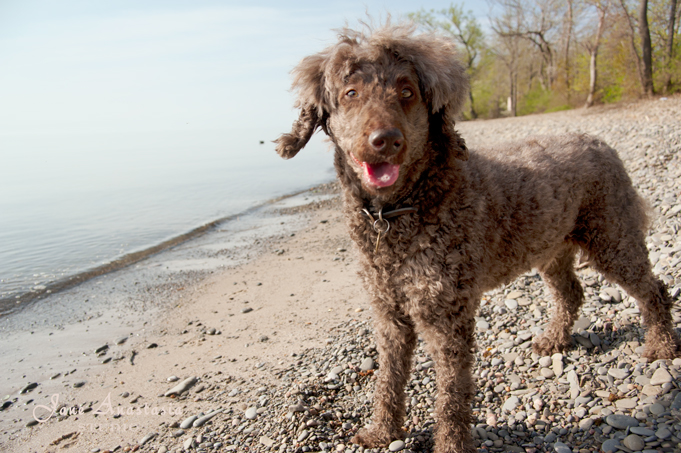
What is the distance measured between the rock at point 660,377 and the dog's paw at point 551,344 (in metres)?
0.73

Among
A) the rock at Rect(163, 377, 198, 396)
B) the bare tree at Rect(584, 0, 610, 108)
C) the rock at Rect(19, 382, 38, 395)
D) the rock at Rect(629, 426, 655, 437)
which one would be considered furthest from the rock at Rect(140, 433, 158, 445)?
the bare tree at Rect(584, 0, 610, 108)

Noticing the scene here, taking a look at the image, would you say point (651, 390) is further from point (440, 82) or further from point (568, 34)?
point (568, 34)

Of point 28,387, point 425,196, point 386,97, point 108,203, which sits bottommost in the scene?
point 28,387

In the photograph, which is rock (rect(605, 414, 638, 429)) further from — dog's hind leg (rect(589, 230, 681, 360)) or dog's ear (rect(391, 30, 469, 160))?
dog's ear (rect(391, 30, 469, 160))

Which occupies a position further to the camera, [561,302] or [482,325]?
[482,325]

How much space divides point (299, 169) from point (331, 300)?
19750 millimetres

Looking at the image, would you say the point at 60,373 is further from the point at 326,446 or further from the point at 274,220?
the point at 274,220

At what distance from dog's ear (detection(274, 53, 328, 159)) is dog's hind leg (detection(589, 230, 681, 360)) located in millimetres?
2499

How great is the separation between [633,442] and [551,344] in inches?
50.4

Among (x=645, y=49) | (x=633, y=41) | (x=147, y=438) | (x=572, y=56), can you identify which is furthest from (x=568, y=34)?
(x=147, y=438)

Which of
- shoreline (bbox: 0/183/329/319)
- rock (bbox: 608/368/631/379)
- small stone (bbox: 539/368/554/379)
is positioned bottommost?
small stone (bbox: 539/368/554/379)

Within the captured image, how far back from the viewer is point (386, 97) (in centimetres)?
254

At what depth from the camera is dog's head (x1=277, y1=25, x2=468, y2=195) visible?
2418 millimetres

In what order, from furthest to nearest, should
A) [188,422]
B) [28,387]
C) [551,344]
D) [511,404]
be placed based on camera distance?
[28,387] < [551,344] < [188,422] < [511,404]
